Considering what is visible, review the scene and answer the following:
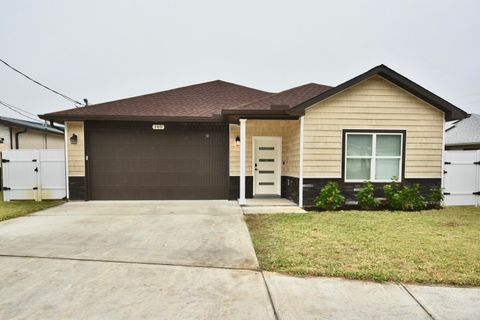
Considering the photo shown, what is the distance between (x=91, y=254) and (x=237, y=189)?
5432 mm

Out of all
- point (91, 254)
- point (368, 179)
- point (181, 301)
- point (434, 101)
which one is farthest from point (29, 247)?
point (434, 101)

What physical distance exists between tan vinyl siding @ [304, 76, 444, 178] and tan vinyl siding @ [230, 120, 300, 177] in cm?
78

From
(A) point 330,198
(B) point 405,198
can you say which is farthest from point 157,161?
(B) point 405,198

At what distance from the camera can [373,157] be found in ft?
24.7

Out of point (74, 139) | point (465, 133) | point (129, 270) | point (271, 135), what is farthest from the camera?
point (465, 133)

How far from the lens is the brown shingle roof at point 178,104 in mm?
8391

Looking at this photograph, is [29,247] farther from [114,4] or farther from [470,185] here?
[114,4]

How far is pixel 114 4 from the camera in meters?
14.1

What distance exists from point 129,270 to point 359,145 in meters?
6.58

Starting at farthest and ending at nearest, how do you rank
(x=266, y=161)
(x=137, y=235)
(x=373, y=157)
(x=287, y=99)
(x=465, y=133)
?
1. (x=465, y=133)
2. (x=266, y=161)
3. (x=287, y=99)
4. (x=373, y=157)
5. (x=137, y=235)

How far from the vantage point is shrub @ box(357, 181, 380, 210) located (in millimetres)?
7176

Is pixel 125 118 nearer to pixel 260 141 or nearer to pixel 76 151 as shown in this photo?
pixel 76 151

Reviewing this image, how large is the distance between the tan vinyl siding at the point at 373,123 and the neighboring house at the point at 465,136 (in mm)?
8536

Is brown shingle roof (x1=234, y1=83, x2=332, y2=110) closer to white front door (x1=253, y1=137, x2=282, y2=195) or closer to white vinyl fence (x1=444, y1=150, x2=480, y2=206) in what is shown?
white front door (x1=253, y1=137, x2=282, y2=195)
